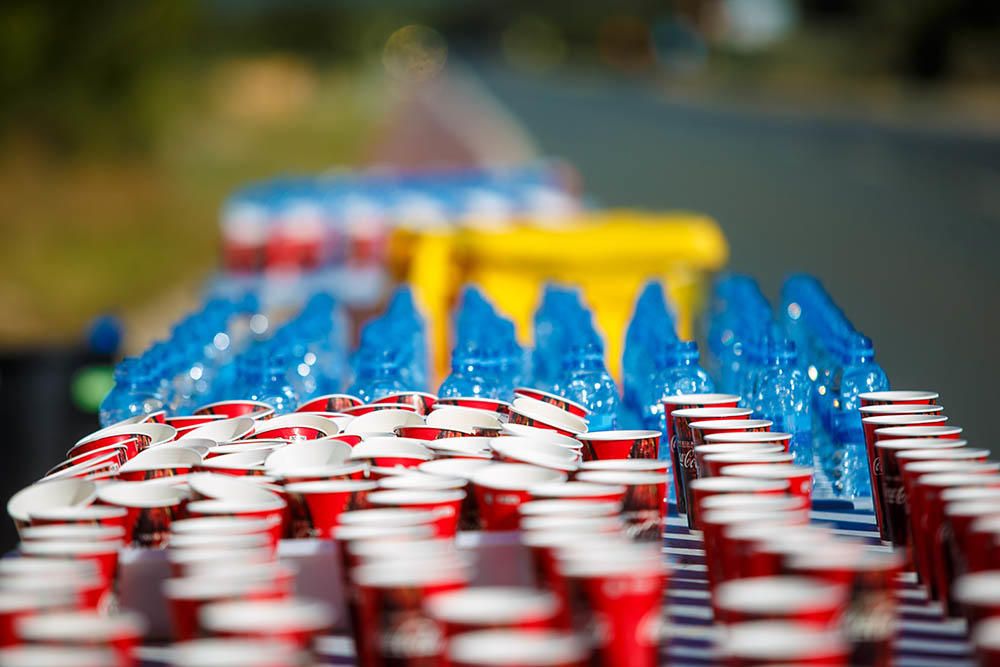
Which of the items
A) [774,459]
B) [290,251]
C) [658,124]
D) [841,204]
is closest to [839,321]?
[774,459]

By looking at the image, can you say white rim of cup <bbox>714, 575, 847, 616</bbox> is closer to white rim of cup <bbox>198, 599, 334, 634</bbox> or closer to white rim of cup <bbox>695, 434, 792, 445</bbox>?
white rim of cup <bbox>198, 599, 334, 634</bbox>

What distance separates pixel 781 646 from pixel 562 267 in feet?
17.0

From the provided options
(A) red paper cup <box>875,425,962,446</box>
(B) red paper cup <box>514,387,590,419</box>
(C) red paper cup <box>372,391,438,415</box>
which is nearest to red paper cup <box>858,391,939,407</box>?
(A) red paper cup <box>875,425,962,446</box>

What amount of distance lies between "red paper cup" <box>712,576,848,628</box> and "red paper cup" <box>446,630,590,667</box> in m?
0.21

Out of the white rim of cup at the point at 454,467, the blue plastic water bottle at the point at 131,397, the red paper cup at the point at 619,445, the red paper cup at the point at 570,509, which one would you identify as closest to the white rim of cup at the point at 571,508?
the red paper cup at the point at 570,509

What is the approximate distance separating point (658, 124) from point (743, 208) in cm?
2287

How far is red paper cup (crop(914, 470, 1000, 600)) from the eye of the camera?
2.45 m

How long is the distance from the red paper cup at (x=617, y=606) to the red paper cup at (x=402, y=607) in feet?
0.52

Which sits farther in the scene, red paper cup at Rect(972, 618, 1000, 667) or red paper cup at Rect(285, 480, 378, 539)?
red paper cup at Rect(285, 480, 378, 539)

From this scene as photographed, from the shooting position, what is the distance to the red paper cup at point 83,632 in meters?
1.93

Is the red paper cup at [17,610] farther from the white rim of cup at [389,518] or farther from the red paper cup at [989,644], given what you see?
the red paper cup at [989,644]

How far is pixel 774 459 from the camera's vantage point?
2623 mm

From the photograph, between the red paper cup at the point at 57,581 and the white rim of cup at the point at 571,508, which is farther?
the white rim of cup at the point at 571,508

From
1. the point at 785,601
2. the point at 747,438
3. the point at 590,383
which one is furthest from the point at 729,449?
the point at 590,383
